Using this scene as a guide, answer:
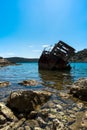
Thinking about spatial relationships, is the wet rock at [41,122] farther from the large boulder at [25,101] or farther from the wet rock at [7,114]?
the large boulder at [25,101]

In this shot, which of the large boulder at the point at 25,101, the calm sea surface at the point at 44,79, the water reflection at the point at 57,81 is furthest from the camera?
the water reflection at the point at 57,81

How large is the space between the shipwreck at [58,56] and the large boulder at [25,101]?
26.1 meters

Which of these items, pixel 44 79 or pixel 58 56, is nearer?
pixel 44 79

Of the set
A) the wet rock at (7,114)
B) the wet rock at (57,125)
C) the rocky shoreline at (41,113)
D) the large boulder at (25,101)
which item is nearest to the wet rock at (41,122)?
the rocky shoreline at (41,113)

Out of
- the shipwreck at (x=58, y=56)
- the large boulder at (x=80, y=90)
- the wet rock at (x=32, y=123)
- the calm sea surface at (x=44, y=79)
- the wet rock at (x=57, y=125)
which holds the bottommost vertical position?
the wet rock at (x=32, y=123)

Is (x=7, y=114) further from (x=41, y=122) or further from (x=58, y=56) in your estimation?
(x=58, y=56)

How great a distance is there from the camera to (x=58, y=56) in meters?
35.3

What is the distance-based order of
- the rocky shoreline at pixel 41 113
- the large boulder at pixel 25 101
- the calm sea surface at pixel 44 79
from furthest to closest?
the calm sea surface at pixel 44 79 → the large boulder at pixel 25 101 → the rocky shoreline at pixel 41 113

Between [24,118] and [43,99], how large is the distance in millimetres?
1928

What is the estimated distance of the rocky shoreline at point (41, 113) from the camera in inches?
269

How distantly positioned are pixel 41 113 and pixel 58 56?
27893 mm

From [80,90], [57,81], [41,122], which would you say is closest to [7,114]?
[41,122]

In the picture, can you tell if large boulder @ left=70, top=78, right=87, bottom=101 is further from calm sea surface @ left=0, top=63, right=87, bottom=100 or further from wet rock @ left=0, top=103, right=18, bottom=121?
wet rock @ left=0, top=103, right=18, bottom=121

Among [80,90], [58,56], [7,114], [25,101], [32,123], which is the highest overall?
[58,56]
